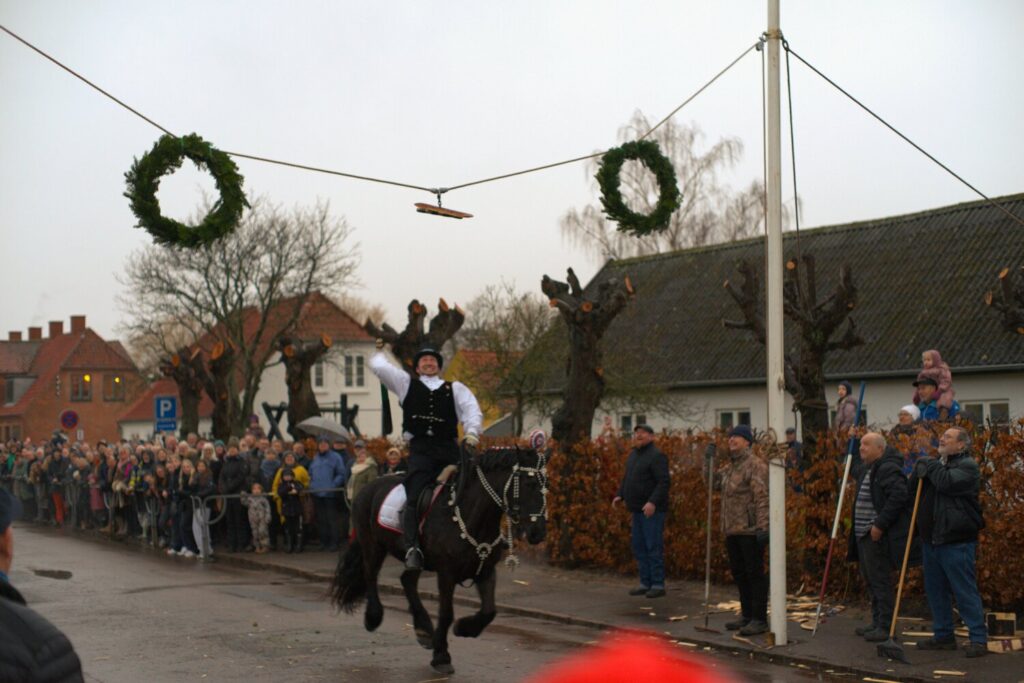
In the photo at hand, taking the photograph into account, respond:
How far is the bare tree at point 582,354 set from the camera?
19156 mm

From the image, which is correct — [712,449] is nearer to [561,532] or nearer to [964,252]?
[561,532]

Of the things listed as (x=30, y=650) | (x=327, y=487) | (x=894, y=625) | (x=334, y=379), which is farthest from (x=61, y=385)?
(x=30, y=650)

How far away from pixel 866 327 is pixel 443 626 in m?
26.3

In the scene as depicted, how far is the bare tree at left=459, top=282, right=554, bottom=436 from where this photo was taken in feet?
115

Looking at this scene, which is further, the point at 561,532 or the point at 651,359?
the point at 651,359

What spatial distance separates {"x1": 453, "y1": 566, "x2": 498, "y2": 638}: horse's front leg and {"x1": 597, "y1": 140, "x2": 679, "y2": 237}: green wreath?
472cm

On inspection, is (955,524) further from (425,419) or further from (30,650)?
(30,650)

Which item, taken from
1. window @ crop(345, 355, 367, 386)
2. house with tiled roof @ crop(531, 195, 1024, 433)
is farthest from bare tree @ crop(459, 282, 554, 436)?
window @ crop(345, 355, 367, 386)

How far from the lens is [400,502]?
12.0 metres

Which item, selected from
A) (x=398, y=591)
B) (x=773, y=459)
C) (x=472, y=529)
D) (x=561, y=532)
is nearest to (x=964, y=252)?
(x=561, y=532)

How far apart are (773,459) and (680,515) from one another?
16.6 ft

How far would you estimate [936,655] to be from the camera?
1166cm

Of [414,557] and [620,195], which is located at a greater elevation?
[620,195]

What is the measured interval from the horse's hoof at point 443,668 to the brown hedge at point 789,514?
5.36 meters
